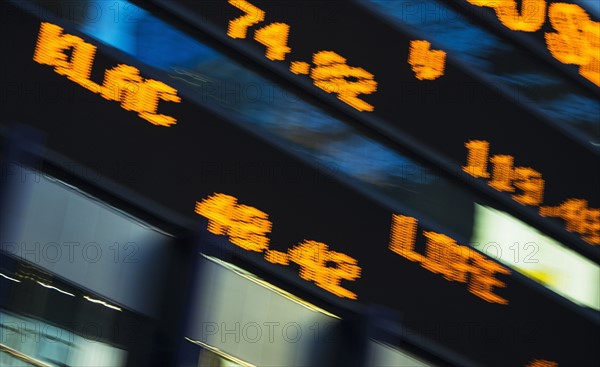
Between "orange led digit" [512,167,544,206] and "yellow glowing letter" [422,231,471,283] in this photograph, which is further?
"orange led digit" [512,167,544,206]

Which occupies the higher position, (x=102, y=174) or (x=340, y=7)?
(x=340, y=7)

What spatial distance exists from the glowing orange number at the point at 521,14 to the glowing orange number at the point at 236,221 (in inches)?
111

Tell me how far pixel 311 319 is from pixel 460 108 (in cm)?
200

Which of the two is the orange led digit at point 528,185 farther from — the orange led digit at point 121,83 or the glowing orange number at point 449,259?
the orange led digit at point 121,83

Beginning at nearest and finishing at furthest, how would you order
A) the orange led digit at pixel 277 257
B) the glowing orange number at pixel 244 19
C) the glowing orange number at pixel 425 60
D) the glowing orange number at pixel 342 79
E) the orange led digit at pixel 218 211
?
the orange led digit at pixel 218 211 → the orange led digit at pixel 277 257 → the glowing orange number at pixel 244 19 → the glowing orange number at pixel 342 79 → the glowing orange number at pixel 425 60

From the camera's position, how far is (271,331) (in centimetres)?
786

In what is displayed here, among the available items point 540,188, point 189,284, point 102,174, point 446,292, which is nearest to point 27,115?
point 102,174

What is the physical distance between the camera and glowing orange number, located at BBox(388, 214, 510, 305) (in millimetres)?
8250

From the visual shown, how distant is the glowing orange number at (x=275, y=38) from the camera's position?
7.94 metres

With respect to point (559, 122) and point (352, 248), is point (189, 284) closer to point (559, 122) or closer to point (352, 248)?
point (352, 248)

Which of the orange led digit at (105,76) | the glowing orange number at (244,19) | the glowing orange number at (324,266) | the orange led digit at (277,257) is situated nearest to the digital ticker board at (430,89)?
the glowing orange number at (244,19)

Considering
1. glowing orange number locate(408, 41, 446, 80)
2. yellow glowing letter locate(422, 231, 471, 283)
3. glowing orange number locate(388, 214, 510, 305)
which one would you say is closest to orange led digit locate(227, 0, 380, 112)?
glowing orange number locate(408, 41, 446, 80)

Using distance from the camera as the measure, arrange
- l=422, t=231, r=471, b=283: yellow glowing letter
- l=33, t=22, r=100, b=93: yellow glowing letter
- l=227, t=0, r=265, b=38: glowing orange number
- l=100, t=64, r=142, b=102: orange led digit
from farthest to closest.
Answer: l=422, t=231, r=471, b=283: yellow glowing letter
l=227, t=0, r=265, b=38: glowing orange number
l=100, t=64, r=142, b=102: orange led digit
l=33, t=22, r=100, b=93: yellow glowing letter

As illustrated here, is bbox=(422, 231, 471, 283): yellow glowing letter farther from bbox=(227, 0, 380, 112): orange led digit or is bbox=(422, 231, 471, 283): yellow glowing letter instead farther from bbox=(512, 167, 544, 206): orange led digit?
bbox=(227, 0, 380, 112): orange led digit
